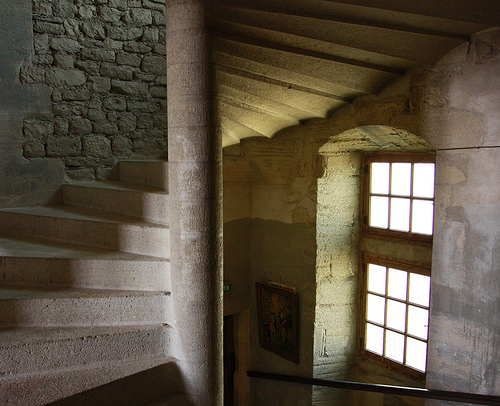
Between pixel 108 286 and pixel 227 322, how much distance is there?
2393 millimetres

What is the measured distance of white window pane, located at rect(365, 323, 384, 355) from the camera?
4102 mm

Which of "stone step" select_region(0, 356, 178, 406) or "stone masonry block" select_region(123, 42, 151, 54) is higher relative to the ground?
"stone masonry block" select_region(123, 42, 151, 54)

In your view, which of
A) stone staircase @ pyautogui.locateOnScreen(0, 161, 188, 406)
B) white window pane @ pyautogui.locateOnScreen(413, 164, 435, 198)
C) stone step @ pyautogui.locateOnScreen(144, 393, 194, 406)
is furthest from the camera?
white window pane @ pyautogui.locateOnScreen(413, 164, 435, 198)

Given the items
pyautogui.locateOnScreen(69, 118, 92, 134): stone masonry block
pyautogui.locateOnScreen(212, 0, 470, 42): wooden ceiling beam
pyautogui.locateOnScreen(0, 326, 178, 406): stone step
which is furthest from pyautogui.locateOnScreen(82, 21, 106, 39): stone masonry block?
pyautogui.locateOnScreen(0, 326, 178, 406): stone step

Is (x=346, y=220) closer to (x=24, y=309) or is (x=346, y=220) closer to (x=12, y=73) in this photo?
(x=24, y=309)

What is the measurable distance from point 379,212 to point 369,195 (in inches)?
7.5

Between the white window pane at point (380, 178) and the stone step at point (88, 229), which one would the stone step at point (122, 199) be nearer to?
the stone step at point (88, 229)

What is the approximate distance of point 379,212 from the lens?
4082 millimetres

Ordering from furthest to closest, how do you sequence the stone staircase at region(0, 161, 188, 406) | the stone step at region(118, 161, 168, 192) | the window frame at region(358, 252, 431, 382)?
the window frame at region(358, 252, 431, 382) → the stone step at region(118, 161, 168, 192) → the stone staircase at region(0, 161, 188, 406)

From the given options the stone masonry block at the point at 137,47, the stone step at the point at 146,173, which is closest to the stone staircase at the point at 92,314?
the stone step at the point at 146,173

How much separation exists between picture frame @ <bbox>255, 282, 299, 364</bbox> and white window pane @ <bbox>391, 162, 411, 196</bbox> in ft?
4.55

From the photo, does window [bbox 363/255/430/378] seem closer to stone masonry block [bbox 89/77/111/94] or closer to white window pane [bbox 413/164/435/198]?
white window pane [bbox 413/164/435/198]

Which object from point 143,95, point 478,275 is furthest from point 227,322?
point 478,275

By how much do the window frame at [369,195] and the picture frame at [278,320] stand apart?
3.22ft
